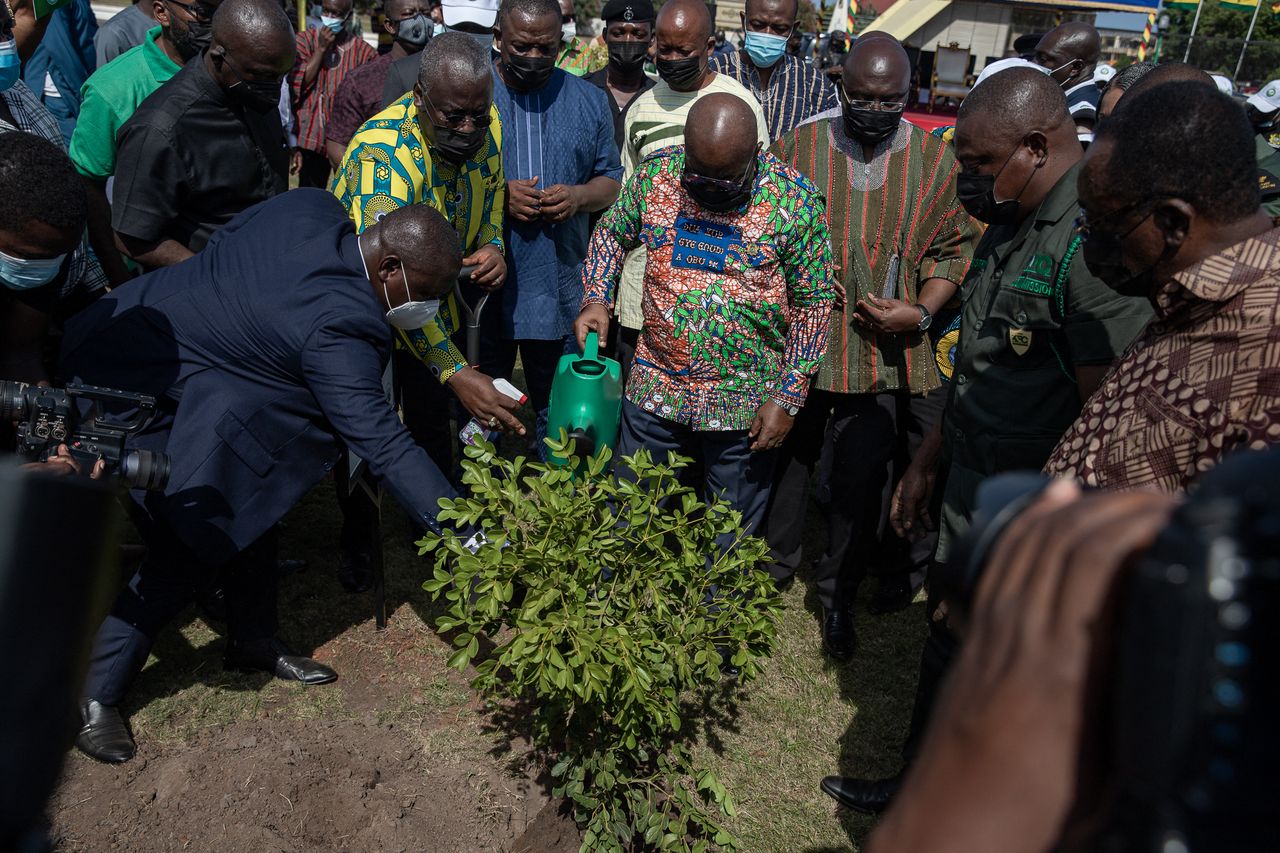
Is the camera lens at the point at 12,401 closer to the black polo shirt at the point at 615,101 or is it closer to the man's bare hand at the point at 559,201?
the man's bare hand at the point at 559,201

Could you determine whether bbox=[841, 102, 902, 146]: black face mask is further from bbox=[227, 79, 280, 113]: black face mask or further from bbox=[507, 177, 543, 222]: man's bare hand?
bbox=[227, 79, 280, 113]: black face mask

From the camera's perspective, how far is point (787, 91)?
5.50m

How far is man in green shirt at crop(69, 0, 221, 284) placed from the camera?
4.07 metres

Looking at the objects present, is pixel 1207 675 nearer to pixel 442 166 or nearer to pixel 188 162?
pixel 442 166

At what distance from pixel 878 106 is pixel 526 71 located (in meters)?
1.66

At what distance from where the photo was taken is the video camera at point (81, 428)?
8.37ft

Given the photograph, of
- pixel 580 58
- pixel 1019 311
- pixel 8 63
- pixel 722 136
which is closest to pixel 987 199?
pixel 1019 311

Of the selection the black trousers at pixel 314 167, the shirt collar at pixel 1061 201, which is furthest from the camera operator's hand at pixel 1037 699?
the black trousers at pixel 314 167

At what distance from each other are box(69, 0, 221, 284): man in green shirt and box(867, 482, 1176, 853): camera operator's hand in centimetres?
432

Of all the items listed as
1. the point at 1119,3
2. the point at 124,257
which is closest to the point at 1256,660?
the point at 124,257

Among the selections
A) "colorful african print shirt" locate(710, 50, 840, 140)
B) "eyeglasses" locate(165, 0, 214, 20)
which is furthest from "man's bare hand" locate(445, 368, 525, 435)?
"colorful african print shirt" locate(710, 50, 840, 140)

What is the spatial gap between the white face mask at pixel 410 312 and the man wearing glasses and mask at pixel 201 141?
3.80 ft

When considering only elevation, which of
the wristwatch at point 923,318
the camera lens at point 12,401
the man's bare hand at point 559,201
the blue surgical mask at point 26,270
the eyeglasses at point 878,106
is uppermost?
the eyeglasses at point 878,106

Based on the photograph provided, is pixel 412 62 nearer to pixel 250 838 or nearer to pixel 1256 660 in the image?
pixel 250 838
